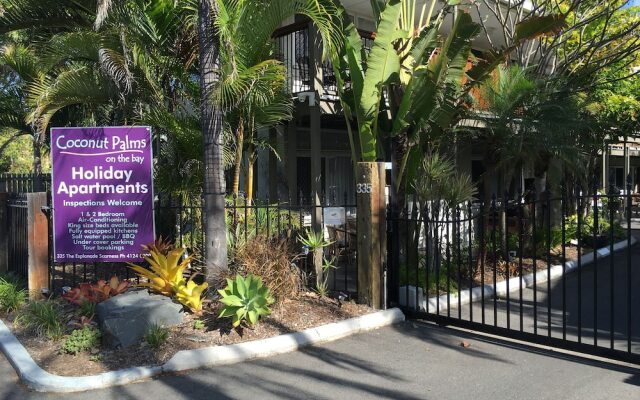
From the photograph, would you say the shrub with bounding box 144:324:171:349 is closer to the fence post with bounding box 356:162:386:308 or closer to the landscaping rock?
the landscaping rock

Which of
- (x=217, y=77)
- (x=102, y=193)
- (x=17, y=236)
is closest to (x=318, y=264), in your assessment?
(x=217, y=77)

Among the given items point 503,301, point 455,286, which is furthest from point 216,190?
point 503,301

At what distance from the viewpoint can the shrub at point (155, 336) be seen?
547 centimetres

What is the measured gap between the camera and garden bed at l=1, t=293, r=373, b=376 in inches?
205

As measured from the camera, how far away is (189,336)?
5754 millimetres

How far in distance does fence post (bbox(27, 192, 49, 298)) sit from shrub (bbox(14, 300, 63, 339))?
78 cm

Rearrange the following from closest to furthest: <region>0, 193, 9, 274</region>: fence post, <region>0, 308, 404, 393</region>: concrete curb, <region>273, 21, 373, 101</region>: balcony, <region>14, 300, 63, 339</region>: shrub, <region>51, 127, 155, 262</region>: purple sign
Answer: <region>0, 308, 404, 393</region>: concrete curb, <region>14, 300, 63, 339</region>: shrub, <region>51, 127, 155, 262</region>: purple sign, <region>0, 193, 9, 274</region>: fence post, <region>273, 21, 373, 101</region>: balcony

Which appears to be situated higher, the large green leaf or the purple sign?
the large green leaf

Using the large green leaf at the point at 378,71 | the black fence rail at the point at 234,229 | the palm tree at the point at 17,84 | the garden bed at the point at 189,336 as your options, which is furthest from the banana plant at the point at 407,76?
the palm tree at the point at 17,84

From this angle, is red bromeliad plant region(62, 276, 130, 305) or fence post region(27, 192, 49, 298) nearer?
red bromeliad plant region(62, 276, 130, 305)

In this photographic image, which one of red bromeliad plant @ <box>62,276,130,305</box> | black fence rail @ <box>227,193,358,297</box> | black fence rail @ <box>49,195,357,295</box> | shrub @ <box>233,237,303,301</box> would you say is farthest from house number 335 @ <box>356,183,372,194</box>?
red bromeliad plant @ <box>62,276,130,305</box>

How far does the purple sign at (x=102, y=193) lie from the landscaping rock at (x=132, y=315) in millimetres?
972

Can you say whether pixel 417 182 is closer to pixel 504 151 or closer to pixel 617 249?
pixel 504 151

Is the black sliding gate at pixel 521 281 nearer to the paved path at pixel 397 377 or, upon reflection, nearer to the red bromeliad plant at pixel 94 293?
the paved path at pixel 397 377
